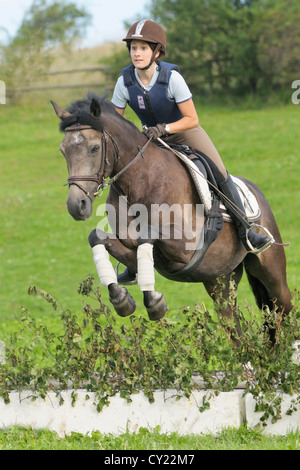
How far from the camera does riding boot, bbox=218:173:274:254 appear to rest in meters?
6.43

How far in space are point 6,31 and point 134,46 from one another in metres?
26.8

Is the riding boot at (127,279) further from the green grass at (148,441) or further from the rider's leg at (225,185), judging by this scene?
the green grass at (148,441)

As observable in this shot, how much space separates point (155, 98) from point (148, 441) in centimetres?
281

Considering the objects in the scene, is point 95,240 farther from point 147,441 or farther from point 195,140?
point 147,441

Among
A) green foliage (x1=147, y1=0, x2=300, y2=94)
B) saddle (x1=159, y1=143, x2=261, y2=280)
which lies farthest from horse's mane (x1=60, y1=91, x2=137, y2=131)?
green foliage (x1=147, y1=0, x2=300, y2=94)

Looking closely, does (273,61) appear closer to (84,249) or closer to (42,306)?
(84,249)

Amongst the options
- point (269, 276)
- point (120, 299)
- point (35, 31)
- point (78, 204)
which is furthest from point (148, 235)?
point (35, 31)

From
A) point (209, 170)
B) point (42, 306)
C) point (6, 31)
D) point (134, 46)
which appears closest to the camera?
point (134, 46)

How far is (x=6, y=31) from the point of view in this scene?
3073 cm

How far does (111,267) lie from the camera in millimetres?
5633

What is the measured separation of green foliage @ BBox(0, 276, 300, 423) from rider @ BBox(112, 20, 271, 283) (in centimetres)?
70

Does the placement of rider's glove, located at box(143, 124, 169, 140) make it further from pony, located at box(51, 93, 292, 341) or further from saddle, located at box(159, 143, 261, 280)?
saddle, located at box(159, 143, 261, 280)

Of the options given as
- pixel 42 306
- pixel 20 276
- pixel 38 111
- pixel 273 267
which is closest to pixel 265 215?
pixel 273 267

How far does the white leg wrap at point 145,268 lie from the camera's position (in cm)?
540
